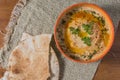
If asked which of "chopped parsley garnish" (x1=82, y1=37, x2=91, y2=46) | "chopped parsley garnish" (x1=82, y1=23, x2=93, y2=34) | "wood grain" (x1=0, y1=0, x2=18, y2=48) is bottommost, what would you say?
"chopped parsley garnish" (x1=82, y1=37, x2=91, y2=46)

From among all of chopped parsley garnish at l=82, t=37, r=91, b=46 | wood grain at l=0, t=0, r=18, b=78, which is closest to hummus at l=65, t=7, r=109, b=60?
chopped parsley garnish at l=82, t=37, r=91, b=46

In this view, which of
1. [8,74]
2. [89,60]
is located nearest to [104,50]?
[89,60]

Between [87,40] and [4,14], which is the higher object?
[4,14]

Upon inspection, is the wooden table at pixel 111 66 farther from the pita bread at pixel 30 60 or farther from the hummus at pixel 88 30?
the pita bread at pixel 30 60

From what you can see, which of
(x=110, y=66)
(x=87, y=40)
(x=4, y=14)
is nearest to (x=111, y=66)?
(x=110, y=66)

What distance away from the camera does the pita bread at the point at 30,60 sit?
105 cm

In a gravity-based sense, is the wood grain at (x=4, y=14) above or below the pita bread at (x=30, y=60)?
above

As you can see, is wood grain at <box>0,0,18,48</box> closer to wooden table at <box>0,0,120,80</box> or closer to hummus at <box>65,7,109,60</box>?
hummus at <box>65,7,109,60</box>

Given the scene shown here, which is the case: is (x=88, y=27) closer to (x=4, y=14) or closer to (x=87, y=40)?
(x=87, y=40)

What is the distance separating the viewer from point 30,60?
1060mm

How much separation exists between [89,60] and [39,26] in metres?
0.20

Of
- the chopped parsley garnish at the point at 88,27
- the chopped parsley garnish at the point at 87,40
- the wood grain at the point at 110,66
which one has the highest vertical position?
the chopped parsley garnish at the point at 88,27

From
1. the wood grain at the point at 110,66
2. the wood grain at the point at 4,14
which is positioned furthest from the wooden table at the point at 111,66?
the wood grain at the point at 4,14

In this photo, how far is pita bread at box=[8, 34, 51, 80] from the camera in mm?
1054
